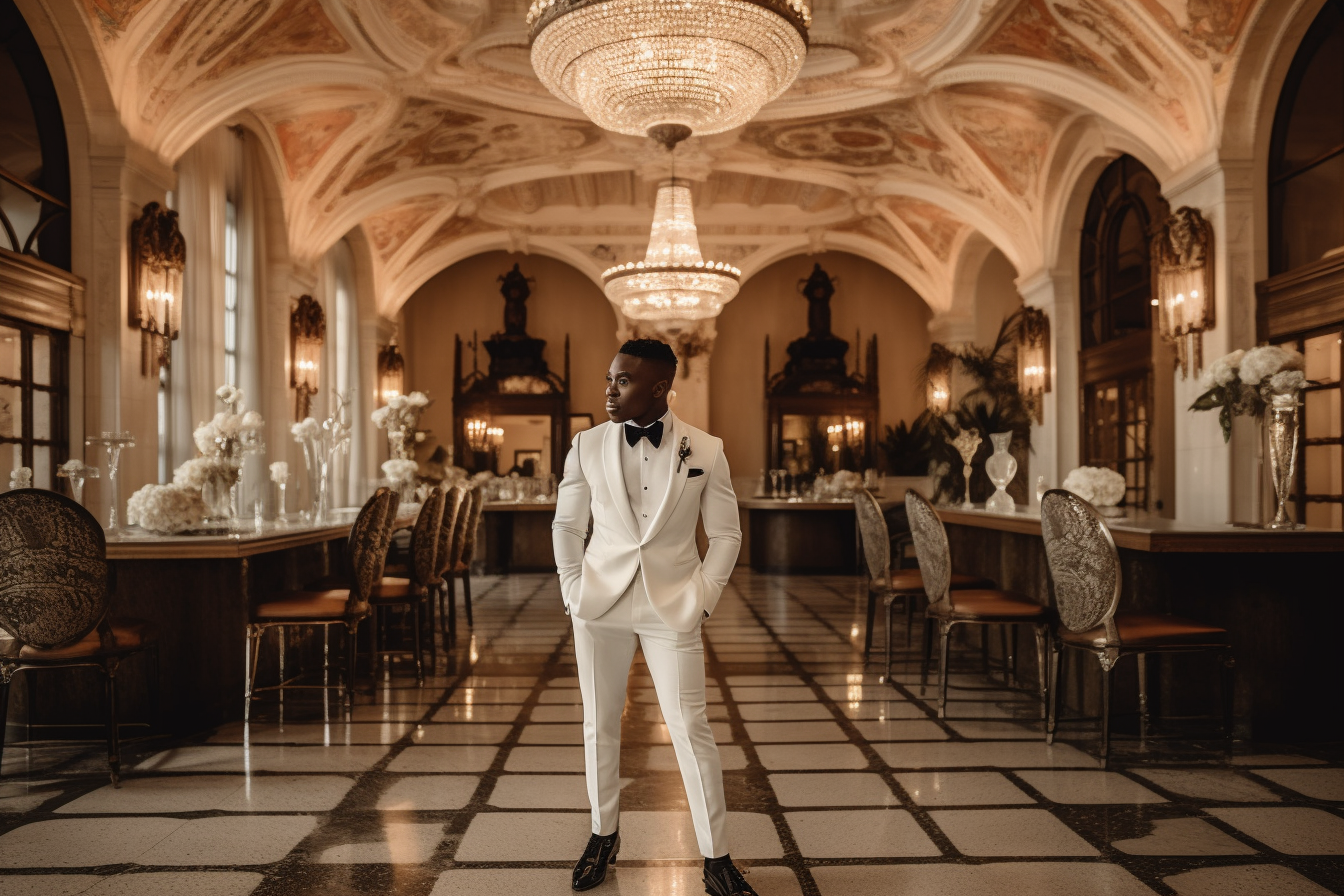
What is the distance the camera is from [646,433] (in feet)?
8.71

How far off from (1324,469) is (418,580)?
562 centimetres

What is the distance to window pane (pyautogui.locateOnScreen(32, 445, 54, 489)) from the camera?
20.9 feet

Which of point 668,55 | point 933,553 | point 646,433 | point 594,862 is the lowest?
point 594,862

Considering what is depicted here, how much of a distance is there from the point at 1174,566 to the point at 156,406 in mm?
6284

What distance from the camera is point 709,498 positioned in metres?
2.66

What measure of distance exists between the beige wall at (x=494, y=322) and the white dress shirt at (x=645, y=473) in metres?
12.7

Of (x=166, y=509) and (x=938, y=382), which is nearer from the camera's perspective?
(x=166, y=509)

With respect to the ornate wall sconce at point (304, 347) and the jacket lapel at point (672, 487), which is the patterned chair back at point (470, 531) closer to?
the ornate wall sconce at point (304, 347)

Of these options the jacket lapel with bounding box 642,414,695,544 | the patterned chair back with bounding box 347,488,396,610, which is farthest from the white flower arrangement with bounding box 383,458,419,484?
the jacket lapel with bounding box 642,414,695,544

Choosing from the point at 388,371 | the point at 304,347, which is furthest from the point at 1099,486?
the point at 388,371

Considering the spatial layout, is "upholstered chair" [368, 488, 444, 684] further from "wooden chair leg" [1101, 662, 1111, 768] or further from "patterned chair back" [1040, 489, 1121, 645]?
"wooden chair leg" [1101, 662, 1111, 768]

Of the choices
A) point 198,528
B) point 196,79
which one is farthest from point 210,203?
point 198,528

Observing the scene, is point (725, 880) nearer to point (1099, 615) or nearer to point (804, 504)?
point (1099, 615)

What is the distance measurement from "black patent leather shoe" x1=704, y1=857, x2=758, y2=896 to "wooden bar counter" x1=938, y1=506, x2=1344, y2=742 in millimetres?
2469
